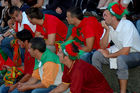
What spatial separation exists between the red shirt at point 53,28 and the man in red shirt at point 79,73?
1541 millimetres

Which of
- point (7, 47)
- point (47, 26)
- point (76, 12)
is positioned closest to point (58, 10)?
point (47, 26)

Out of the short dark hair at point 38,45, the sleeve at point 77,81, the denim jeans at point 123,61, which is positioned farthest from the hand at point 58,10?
the sleeve at point 77,81

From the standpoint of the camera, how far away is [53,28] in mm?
4941

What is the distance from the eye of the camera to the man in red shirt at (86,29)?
4.48 m

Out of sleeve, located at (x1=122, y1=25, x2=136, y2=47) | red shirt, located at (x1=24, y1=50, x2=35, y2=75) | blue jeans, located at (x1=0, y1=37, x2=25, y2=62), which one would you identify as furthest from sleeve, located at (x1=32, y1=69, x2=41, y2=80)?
blue jeans, located at (x1=0, y1=37, x2=25, y2=62)

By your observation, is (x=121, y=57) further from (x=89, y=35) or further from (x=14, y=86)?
(x=14, y=86)

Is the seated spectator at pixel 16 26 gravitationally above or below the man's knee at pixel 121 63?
above

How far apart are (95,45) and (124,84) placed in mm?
1098

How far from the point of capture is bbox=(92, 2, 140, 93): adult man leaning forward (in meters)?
3.91

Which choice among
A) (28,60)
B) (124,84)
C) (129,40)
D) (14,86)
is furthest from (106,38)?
(14,86)

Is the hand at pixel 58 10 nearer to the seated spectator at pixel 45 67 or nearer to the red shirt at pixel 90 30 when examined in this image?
the red shirt at pixel 90 30

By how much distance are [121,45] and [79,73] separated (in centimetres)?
127

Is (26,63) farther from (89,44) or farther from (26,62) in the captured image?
(89,44)

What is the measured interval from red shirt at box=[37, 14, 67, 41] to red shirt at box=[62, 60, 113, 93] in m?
1.68
